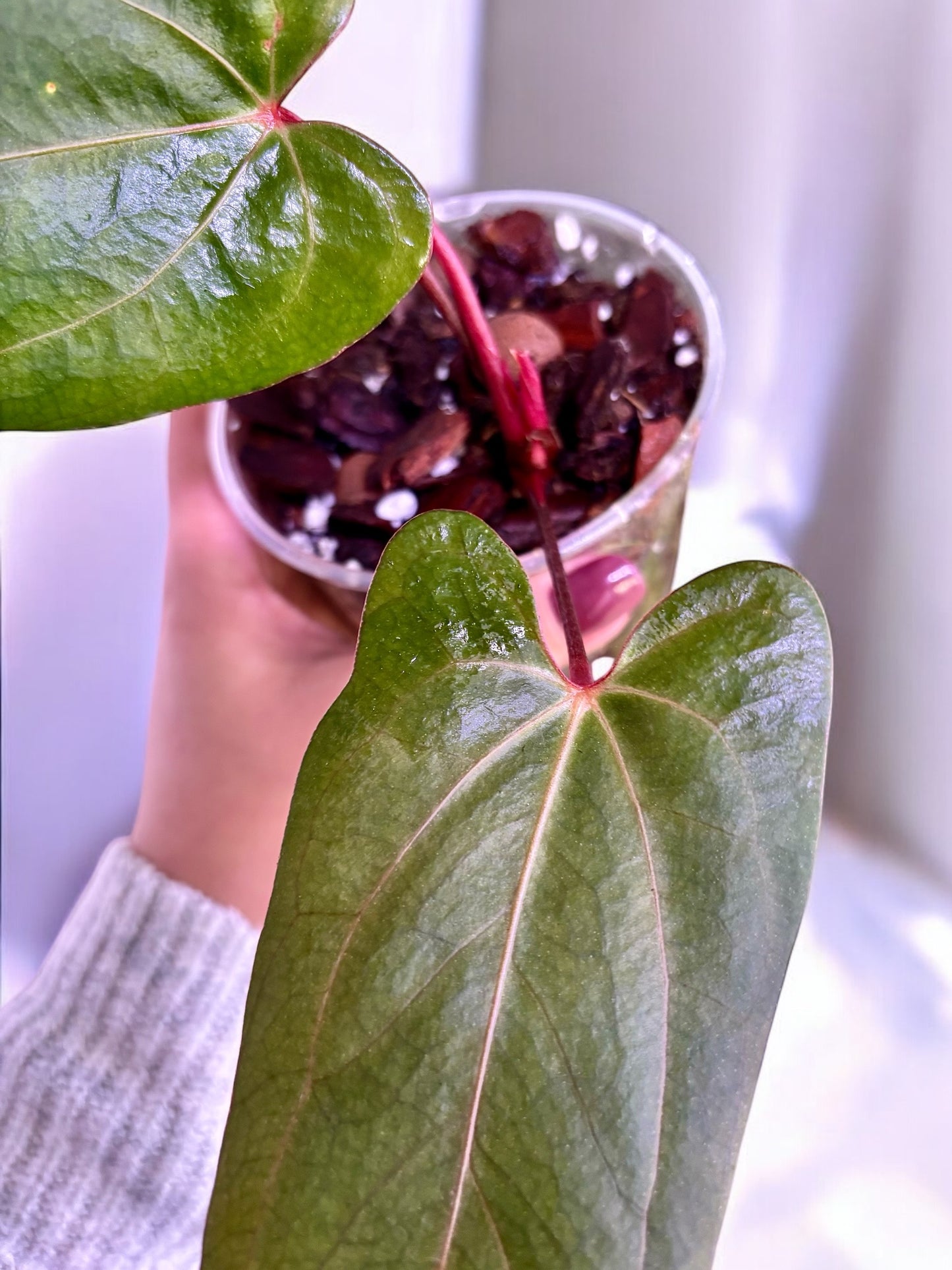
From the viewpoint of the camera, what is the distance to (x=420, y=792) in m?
0.32

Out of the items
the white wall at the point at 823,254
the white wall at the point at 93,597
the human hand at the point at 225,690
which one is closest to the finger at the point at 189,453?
the human hand at the point at 225,690

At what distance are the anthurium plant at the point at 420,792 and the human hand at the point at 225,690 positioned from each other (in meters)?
0.24

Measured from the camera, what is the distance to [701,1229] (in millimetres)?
290

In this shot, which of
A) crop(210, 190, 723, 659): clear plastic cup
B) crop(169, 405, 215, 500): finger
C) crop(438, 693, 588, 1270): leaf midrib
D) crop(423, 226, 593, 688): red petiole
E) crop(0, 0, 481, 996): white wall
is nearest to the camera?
crop(438, 693, 588, 1270): leaf midrib

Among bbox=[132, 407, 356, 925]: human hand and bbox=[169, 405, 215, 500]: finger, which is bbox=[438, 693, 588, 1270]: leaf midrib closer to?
bbox=[132, 407, 356, 925]: human hand

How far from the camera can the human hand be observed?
1.88 ft

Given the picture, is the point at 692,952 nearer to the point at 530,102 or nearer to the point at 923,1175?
the point at 923,1175

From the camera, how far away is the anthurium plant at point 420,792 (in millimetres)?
288

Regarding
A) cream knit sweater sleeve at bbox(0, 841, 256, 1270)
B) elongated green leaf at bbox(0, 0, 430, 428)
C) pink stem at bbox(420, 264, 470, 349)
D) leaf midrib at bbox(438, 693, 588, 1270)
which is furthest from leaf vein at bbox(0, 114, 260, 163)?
cream knit sweater sleeve at bbox(0, 841, 256, 1270)

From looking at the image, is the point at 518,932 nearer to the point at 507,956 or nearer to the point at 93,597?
the point at 507,956

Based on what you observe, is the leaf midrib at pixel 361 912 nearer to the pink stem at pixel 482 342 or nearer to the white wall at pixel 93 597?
the pink stem at pixel 482 342

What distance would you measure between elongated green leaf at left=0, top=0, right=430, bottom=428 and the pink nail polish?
0.84ft

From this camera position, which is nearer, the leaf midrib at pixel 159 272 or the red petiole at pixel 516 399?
the leaf midrib at pixel 159 272

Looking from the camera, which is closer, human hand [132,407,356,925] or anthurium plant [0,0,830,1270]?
anthurium plant [0,0,830,1270]
